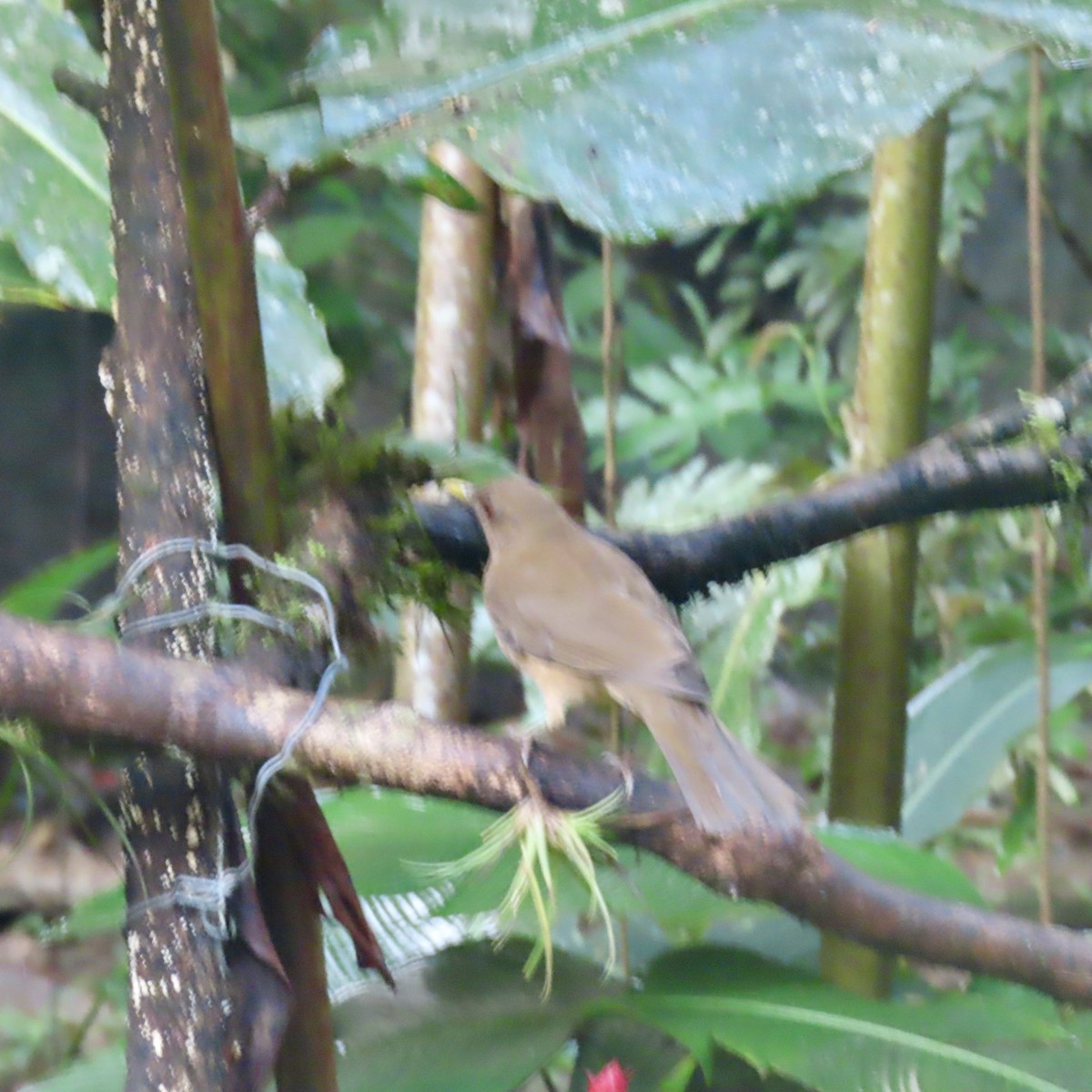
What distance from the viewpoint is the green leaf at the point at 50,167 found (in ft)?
3.14

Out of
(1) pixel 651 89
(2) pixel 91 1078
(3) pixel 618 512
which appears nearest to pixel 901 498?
(1) pixel 651 89

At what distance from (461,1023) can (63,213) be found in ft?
2.65

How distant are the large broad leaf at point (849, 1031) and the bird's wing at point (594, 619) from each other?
10.7 inches

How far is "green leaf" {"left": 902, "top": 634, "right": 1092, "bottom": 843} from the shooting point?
1.68m

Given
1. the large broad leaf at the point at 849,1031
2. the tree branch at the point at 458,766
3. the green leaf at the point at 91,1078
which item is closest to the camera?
A: the tree branch at the point at 458,766

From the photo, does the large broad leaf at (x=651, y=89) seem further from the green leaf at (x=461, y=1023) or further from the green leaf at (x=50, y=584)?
the green leaf at (x=461, y=1023)

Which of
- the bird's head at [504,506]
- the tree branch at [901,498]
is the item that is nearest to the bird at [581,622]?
the bird's head at [504,506]

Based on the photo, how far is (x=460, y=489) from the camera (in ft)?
3.64

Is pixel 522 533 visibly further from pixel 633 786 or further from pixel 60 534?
pixel 60 534

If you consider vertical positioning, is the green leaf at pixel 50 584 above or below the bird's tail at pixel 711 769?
above

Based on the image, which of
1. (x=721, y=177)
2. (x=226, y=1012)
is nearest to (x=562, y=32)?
(x=721, y=177)

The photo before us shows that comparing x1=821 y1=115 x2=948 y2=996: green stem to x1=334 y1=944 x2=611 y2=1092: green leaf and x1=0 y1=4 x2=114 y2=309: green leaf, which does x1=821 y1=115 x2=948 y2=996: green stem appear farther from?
x1=0 y1=4 x2=114 y2=309: green leaf

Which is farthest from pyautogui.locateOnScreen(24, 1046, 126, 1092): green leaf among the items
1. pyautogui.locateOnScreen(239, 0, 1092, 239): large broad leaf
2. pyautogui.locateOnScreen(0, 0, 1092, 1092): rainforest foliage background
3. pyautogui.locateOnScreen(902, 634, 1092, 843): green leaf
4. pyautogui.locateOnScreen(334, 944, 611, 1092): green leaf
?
pyautogui.locateOnScreen(902, 634, 1092, 843): green leaf

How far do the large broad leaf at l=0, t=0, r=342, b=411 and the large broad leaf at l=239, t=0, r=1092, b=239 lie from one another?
25cm
